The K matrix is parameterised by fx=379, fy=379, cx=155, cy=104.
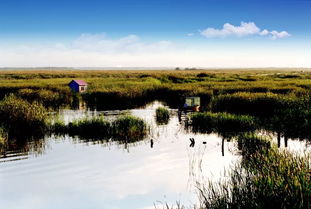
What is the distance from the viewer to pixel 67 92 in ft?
134

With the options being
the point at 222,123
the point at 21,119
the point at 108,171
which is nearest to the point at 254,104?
the point at 222,123

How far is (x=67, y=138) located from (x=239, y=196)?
549 inches

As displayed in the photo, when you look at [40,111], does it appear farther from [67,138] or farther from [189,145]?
[189,145]

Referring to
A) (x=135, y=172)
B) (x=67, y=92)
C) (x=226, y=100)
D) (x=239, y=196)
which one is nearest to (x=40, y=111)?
(x=135, y=172)

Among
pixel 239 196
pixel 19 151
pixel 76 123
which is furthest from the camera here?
pixel 76 123

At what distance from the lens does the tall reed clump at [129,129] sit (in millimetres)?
20562

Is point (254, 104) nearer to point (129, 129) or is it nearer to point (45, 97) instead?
point (129, 129)

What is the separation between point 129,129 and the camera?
20922 millimetres

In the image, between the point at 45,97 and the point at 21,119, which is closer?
the point at 21,119

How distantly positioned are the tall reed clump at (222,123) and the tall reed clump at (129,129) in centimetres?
355

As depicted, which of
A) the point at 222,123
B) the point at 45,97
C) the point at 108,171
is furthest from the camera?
the point at 45,97

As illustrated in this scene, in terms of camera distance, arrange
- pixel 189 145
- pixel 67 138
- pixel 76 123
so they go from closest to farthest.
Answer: pixel 189 145
pixel 67 138
pixel 76 123

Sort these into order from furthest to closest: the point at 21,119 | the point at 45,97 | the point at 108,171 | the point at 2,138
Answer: the point at 45,97, the point at 21,119, the point at 2,138, the point at 108,171

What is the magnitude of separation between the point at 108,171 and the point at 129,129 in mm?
6599
